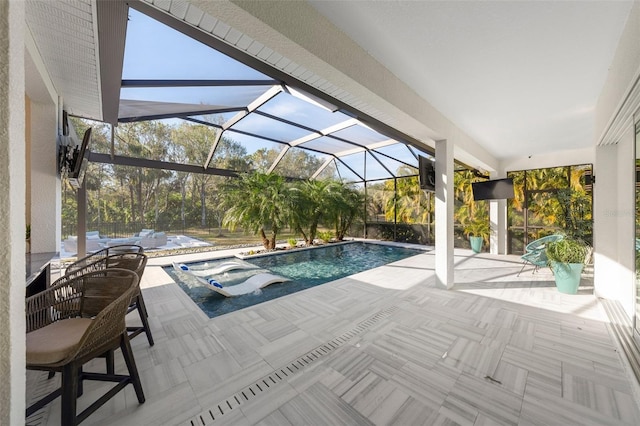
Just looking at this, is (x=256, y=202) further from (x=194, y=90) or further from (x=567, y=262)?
(x=567, y=262)

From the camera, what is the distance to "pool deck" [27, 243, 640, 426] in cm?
190

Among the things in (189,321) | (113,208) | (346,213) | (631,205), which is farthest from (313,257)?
(113,208)

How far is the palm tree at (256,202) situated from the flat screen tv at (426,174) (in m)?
5.21

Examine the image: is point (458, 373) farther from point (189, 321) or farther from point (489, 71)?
point (489, 71)

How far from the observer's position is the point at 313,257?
8891 millimetres

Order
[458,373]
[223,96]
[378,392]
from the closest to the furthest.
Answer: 1. [378,392]
2. [458,373]
3. [223,96]

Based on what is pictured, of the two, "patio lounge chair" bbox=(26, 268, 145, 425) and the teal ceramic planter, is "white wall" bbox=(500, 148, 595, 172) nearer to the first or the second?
the teal ceramic planter

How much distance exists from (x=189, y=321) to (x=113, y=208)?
1139 centimetres

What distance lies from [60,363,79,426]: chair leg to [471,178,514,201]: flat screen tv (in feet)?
29.7

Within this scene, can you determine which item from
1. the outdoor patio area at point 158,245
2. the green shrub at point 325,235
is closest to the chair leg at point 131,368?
the outdoor patio area at point 158,245

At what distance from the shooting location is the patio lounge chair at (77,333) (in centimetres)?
157

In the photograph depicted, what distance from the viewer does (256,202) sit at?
902cm

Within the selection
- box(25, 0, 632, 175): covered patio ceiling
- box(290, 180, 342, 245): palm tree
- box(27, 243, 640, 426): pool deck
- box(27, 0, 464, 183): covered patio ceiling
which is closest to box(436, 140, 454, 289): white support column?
box(25, 0, 632, 175): covered patio ceiling

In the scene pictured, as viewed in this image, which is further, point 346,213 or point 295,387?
point 346,213
